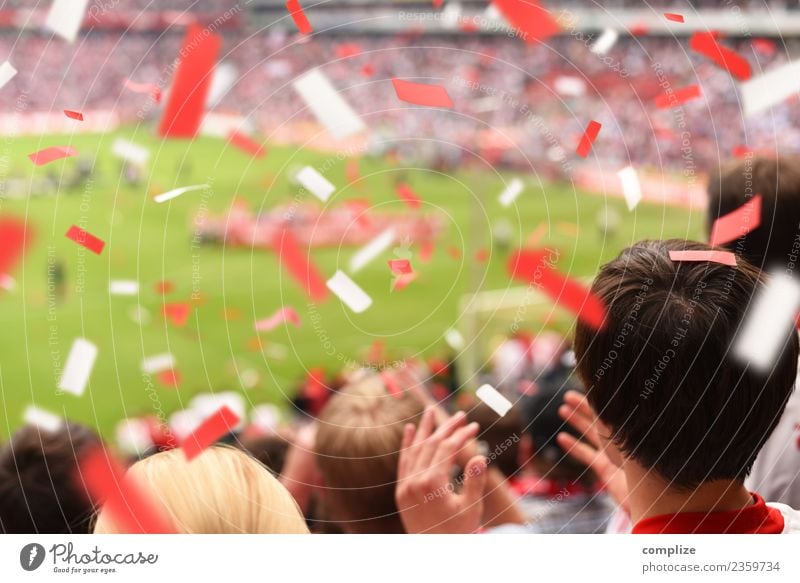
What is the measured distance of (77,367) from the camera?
95cm

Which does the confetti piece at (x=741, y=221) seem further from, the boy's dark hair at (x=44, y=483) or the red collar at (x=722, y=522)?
the boy's dark hair at (x=44, y=483)

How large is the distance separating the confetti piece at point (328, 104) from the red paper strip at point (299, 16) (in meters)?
0.06

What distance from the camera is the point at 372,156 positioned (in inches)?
342

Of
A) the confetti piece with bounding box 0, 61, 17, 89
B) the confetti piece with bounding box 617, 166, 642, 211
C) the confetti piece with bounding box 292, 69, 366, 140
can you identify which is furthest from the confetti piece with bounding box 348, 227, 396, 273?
the confetti piece with bounding box 0, 61, 17, 89

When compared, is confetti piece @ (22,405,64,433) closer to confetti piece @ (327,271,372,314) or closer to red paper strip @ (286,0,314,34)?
confetti piece @ (327,271,372,314)

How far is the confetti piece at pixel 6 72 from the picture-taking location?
90cm

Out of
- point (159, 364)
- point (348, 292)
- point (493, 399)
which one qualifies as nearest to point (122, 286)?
point (159, 364)

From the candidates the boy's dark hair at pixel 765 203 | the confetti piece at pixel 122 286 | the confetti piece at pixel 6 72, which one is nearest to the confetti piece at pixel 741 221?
the boy's dark hair at pixel 765 203

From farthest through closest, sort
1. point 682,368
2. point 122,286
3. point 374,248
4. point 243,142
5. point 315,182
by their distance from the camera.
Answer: point 122,286, point 374,248, point 243,142, point 315,182, point 682,368

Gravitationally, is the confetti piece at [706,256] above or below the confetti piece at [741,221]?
below

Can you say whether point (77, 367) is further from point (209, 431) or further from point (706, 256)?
point (706, 256)

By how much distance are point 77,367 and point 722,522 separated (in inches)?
26.9

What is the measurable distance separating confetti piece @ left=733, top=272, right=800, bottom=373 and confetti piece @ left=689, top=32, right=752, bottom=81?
0.26 meters

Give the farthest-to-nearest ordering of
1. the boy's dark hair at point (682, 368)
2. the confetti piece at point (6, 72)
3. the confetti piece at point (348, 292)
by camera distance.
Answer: the confetti piece at point (348, 292), the confetti piece at point (6, 72), the boy's dark hair at point (682, 368)
